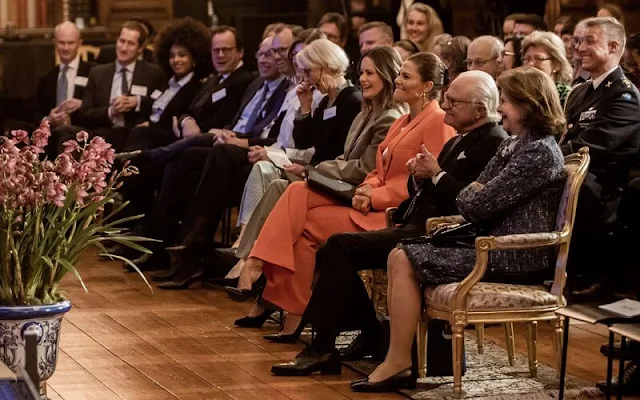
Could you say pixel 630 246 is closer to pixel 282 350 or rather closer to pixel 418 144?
pixel 418 144

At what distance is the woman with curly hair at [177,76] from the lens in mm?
8461

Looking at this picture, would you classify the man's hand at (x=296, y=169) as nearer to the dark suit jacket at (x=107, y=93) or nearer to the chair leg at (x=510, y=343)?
the chair leg at (x=510, y=343)

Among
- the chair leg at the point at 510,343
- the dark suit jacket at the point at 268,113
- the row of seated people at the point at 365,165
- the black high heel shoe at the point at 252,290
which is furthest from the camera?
the dark suit jacket at the point at 268,113

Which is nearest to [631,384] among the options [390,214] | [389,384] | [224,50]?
[389,384]

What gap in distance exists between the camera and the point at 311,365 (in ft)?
16.8

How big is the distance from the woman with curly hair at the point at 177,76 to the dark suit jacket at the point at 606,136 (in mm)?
3030

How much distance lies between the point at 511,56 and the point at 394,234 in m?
1.91

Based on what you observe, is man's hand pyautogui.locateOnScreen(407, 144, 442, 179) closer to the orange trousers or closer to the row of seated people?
the row of seated people

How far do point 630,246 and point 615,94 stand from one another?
0.80 meters

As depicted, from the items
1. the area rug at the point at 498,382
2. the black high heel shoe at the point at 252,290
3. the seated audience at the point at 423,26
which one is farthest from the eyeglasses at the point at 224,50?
the area rug at the point at 498,382

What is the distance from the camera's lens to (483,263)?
4633 millimetres

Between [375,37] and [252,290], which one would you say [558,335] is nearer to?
[252,290]

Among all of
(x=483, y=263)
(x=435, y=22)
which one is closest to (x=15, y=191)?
(x=483, y=263)

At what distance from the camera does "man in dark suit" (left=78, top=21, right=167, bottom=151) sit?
8.84 meters
